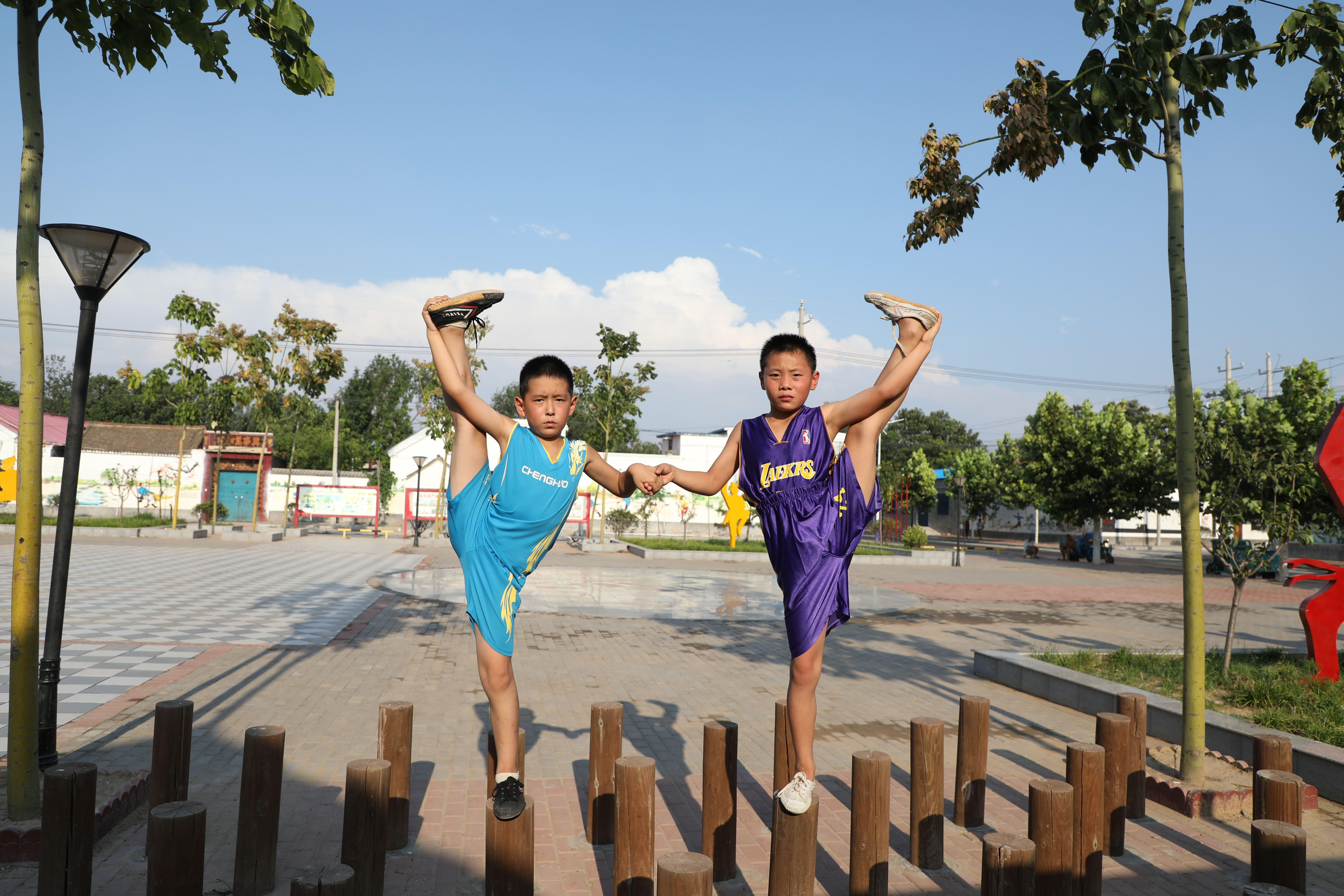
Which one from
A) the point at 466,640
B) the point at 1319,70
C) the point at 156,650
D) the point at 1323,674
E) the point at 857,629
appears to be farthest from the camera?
the point at 857,629

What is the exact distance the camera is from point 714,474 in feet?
12.9

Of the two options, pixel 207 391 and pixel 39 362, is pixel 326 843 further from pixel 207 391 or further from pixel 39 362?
pixel 207 391

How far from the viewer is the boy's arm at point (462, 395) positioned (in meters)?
3.69

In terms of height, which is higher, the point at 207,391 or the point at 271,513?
the point at 207,391

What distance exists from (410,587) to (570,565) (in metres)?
6.93

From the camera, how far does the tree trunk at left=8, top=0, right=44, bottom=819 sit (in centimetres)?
382

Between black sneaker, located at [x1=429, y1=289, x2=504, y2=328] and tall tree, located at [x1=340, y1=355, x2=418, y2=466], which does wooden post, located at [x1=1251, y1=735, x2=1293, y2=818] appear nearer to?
black sneaker, located at [x1=429, y1=289, x2=504, y2=328]

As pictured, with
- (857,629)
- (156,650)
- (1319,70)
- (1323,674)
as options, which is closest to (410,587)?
(156,650)

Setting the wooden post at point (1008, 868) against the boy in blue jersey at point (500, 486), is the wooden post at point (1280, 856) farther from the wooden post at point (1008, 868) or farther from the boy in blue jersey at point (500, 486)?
the boy in blue jersey at point (500, 486)

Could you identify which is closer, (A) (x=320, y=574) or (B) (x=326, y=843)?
(B) (x=326, y=843)

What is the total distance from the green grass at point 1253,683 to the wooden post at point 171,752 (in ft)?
22.3

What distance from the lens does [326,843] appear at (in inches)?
158

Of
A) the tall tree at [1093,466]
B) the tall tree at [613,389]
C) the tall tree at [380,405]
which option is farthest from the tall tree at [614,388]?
the tall tree at [380,405]

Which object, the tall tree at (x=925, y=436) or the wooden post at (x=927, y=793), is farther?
the tall tree at (x=925, y=436)
